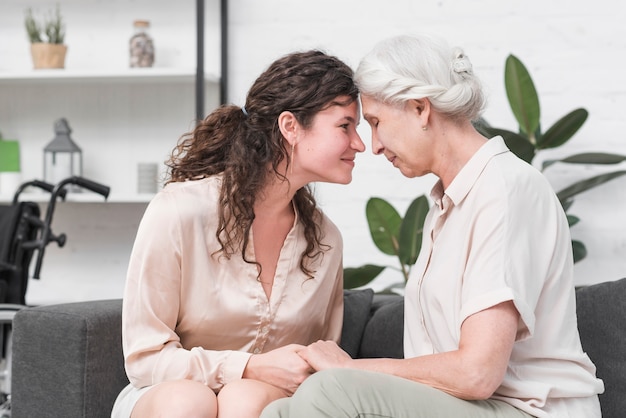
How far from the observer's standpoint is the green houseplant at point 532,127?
3016 mm

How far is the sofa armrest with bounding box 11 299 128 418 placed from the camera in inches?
77.8

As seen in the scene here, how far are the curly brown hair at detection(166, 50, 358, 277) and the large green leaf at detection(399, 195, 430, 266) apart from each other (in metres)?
0.98

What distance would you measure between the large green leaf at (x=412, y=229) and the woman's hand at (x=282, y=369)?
49.5 inches

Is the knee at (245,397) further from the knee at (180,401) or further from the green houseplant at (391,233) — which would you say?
the green houseplant at (391,233)

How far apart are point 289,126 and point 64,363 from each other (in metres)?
0.73

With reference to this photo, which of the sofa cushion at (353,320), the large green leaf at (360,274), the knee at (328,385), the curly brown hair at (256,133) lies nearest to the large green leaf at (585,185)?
the large green leaf at (360,274)

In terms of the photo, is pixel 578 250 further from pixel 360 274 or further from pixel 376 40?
pixel 376 40

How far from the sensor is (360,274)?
9.96ft

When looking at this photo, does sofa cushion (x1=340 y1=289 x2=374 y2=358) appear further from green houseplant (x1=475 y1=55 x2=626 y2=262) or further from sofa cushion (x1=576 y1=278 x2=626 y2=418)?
green houseplant (x1=475 y1=55 x2=626 y2=262)

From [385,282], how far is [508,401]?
6.55 ft

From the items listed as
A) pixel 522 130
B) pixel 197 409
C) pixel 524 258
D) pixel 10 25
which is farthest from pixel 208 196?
pixel 10 25

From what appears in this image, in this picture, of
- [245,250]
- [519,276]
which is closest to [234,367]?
[245,250]

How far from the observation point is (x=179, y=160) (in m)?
2.07

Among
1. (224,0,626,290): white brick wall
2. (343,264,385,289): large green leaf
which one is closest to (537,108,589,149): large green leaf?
(224,0,626,290): white brick wall
